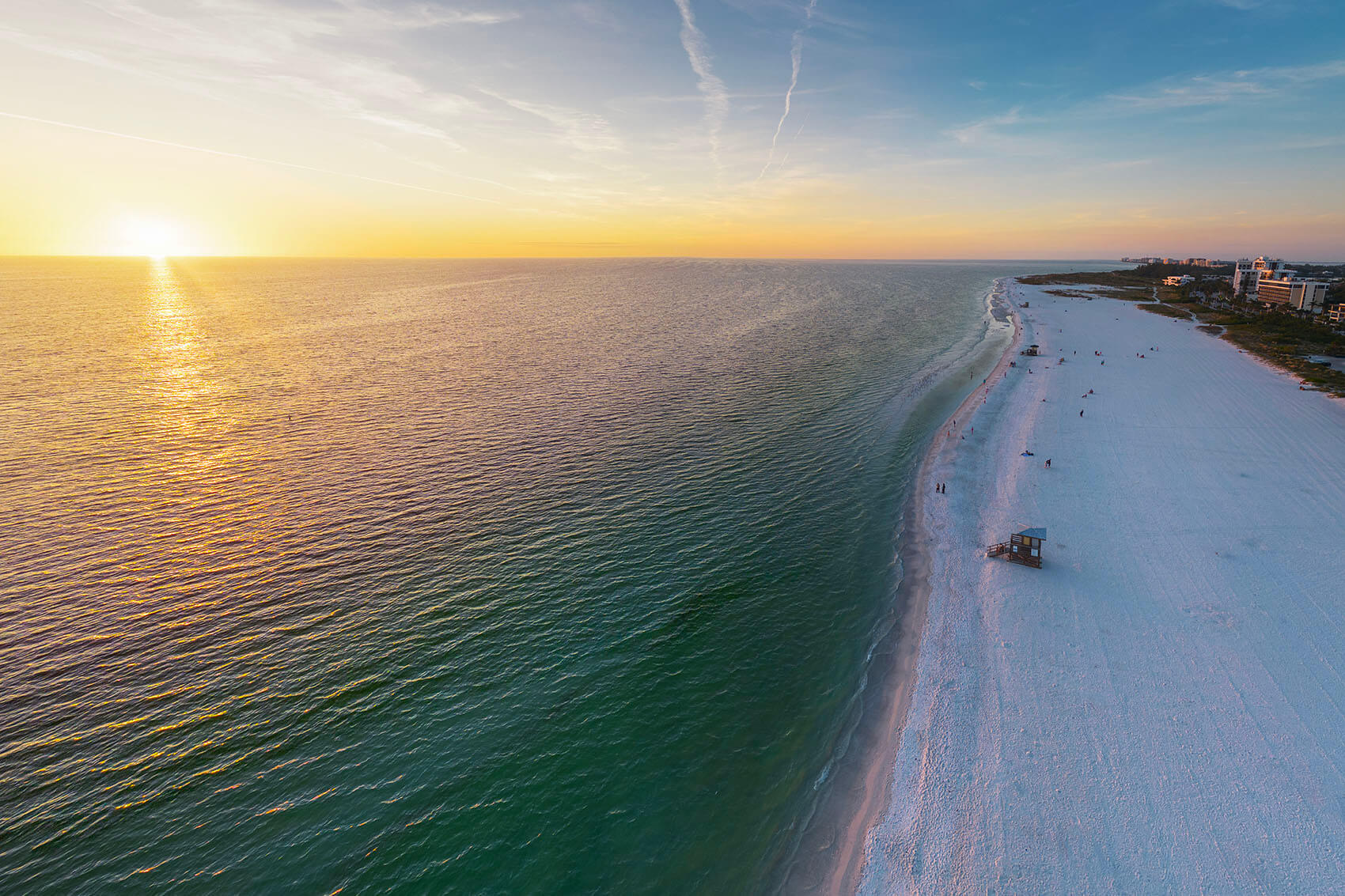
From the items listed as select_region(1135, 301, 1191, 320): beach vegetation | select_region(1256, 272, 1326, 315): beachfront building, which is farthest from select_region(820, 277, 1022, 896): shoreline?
select_region(1256, 272, 1326, 315): beachfront building

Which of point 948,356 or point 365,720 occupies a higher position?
point 948,356

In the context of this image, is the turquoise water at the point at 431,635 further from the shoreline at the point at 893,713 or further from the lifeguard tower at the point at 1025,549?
the lifeguard tower at the point at 1025,549

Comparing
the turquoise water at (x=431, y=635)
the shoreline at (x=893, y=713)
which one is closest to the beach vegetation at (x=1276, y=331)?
the turquoise water at (x=431, y=635)

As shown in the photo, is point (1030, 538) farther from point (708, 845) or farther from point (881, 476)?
point (708, 845)

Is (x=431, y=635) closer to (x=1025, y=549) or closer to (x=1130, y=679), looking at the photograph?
(x=1130, y=679)

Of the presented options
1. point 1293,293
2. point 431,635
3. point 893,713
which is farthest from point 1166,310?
point 431,635

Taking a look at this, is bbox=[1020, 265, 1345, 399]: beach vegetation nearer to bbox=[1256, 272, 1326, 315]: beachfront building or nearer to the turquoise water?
bbox=[1256, 272, 1326, 315]: beachfront building

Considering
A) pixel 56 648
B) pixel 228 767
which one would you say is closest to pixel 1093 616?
pixel 228 767
